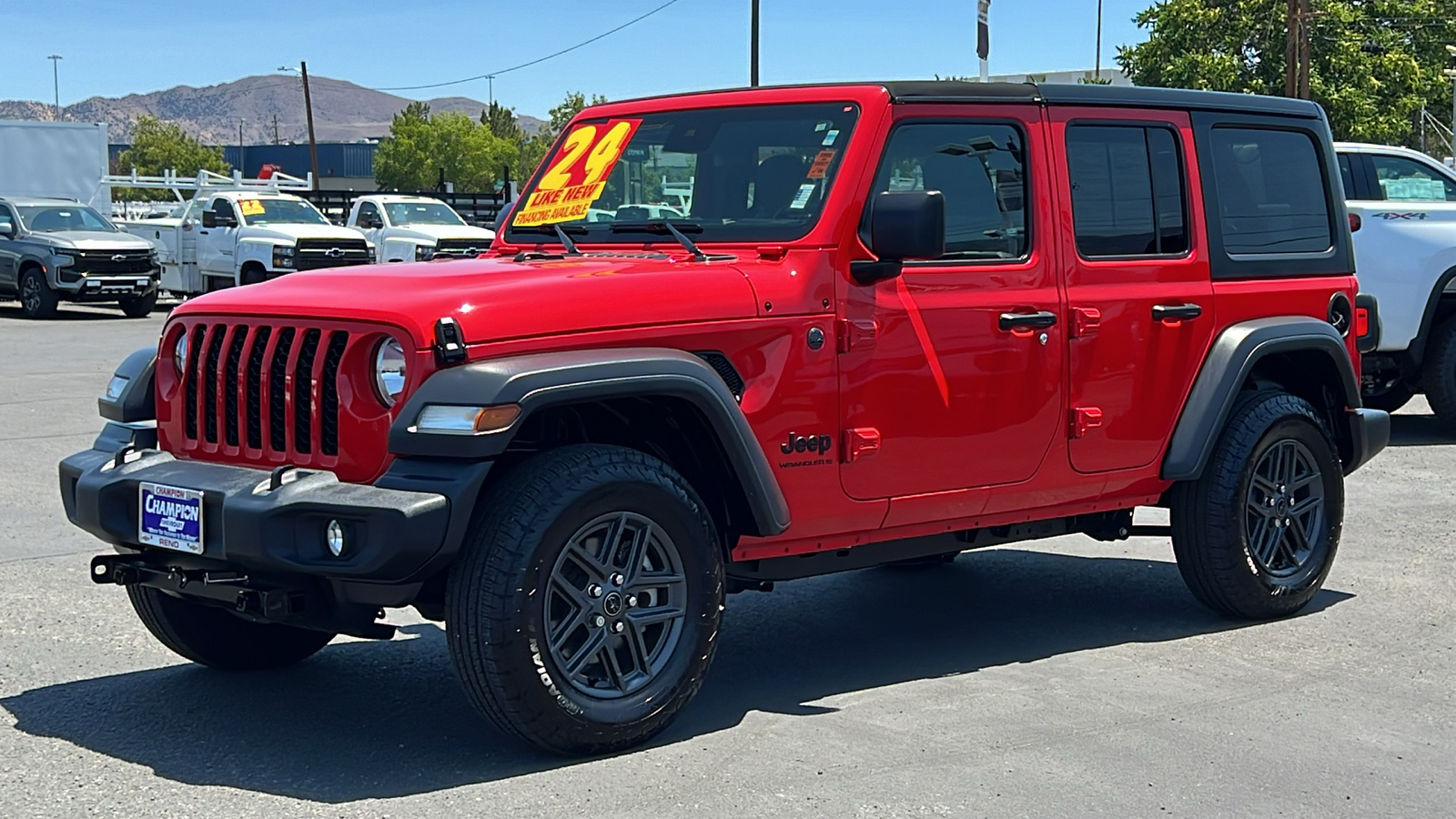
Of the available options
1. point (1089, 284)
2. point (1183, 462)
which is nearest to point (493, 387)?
point (1089, 284)

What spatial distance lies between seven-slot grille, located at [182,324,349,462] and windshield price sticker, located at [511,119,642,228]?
1451 millimetres

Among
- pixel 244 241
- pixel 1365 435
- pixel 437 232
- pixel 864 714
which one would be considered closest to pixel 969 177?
pixel 864 714

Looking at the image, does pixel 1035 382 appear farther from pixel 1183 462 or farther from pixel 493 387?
pixel 493 387

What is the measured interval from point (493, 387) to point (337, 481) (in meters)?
0.54

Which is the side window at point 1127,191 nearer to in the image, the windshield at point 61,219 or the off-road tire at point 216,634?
the off-road tire at point 216,634

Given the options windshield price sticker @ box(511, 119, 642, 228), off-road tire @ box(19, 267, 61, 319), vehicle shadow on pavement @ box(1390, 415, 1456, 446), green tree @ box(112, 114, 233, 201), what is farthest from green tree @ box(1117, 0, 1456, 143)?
green tree @ box(112, 114, 233, 201)

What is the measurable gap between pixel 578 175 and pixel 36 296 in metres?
21.7

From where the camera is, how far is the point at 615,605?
16.4 ft

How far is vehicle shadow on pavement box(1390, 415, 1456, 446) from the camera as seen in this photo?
12.6 meters

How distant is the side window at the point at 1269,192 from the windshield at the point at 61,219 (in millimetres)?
22819

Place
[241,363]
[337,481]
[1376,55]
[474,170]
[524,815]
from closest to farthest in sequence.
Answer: [524,815]
[337,481]
[241,363]
[1376,55]
[474,170]

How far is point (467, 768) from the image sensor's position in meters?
4.88

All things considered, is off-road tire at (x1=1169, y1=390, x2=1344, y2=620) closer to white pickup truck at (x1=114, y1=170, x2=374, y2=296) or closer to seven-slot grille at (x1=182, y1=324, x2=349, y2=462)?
seven-slot grille at (x1=182, y1=324, x2=349, y2=462)

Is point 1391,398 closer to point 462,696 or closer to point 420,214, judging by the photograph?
point 462,696
